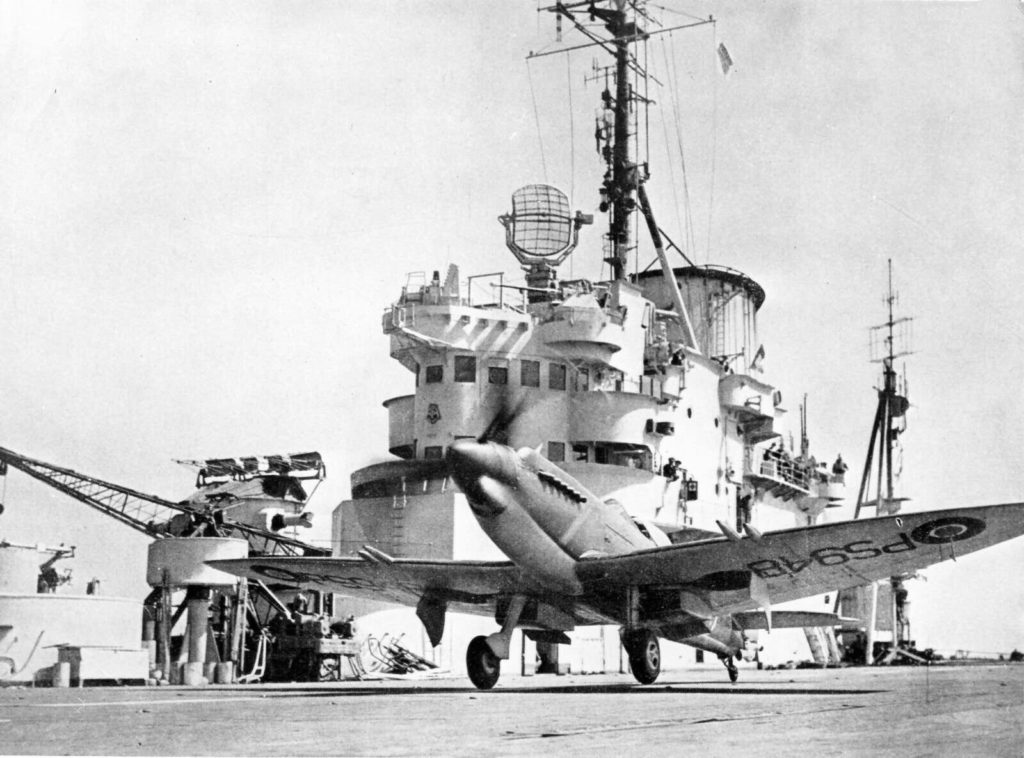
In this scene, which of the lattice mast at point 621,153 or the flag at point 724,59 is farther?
the lattice mast at point 621,153

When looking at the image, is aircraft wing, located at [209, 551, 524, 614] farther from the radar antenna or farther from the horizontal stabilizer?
the radar antenna

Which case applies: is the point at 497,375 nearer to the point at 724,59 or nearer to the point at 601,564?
the point at 724,59

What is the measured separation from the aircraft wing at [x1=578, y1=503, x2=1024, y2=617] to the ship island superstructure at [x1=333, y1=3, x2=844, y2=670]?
55.4 ft

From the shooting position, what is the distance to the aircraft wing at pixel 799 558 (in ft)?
57.5

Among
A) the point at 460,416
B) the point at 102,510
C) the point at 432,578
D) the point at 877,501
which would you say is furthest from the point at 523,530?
the point at 877,501

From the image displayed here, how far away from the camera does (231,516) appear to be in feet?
160

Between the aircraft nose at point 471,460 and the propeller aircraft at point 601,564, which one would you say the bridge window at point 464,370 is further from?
the aircraft nose at point 471,460

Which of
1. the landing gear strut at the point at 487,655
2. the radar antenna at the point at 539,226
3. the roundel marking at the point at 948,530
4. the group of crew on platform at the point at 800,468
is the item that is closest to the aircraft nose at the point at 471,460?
the landing gear strut at the point at 487,655

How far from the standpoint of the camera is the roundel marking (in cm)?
1720

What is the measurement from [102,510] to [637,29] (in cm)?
3230

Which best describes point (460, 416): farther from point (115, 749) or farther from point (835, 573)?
point (115, 749)

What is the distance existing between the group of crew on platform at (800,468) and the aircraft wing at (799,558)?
3409 cm

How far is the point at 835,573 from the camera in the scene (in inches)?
821

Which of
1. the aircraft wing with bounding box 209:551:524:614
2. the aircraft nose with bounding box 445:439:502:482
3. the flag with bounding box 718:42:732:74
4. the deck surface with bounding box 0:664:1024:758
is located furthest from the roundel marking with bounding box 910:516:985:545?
the flag with bounding box 718:42:732:74
